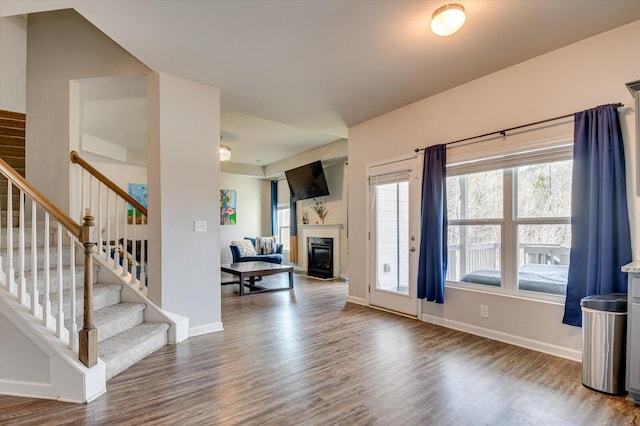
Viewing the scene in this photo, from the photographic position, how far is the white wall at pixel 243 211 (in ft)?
29.6

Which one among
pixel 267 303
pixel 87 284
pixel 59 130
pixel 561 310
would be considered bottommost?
pixel 267 303

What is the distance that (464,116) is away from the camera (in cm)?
351

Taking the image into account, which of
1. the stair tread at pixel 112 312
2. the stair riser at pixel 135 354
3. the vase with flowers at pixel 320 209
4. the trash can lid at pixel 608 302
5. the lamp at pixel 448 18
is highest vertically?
the lamp at pixel 448 18

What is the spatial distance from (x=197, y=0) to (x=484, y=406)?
3229 millimetres

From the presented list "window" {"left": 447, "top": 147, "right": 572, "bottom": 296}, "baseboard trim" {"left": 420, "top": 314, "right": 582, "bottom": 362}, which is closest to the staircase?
"baseboard trim" {"left": 420, "top": 314, "right": 582, "bottom": 362}

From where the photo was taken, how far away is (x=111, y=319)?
110 inches

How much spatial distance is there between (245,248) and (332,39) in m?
6.12

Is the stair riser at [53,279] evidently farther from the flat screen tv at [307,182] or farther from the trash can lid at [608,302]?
the flat screen tv at [307,182]

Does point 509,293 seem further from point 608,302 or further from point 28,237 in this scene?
point 28,237

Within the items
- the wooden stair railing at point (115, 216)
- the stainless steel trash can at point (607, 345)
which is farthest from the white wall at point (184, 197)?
the stainless steel trash can at point (607, 345)

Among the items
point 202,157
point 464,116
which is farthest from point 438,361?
point 202,157

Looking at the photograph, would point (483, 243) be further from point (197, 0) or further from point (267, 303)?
point (197, 0)

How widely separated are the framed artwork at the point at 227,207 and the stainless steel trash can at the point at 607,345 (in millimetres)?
8044

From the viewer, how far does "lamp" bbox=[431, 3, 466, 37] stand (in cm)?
222
